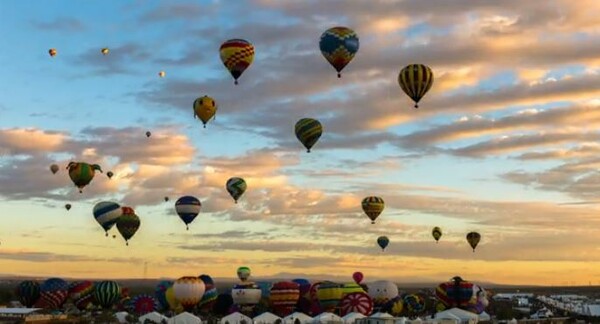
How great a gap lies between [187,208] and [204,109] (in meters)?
11.8

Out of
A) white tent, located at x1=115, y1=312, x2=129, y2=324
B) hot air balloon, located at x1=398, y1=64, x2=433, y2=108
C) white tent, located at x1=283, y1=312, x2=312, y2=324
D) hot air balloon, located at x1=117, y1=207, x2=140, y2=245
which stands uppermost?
hot air balloon, located at x1=398, y1=64, x2=433, y2=108

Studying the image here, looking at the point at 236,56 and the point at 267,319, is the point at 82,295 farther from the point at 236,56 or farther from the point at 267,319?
the point at 236,56

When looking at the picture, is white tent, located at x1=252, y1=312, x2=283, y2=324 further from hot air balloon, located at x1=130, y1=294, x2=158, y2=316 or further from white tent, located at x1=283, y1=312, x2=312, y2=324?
hot air balloon, located at x1=130, y1=294, x2=158, y2=316

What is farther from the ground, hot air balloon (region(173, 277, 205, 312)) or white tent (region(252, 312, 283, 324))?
hot air balloon (region(173, 277, 205, 312))

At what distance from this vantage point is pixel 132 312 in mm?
84188

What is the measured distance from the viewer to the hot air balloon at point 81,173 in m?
79.8

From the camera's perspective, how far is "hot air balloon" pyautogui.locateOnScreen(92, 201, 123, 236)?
82.0m

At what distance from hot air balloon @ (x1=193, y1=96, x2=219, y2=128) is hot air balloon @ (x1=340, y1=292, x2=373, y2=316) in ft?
71.9

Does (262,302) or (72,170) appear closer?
(72,170)

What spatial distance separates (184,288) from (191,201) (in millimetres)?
9525

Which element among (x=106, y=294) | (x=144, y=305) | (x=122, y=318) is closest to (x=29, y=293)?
(x=106, y=294)

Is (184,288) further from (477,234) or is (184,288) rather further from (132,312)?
(477,234)

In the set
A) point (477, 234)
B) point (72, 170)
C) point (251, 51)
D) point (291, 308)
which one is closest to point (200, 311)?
point (291, 308)

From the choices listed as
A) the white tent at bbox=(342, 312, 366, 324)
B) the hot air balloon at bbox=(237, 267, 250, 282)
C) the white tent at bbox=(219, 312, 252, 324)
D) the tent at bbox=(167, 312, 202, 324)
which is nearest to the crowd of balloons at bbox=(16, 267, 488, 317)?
the white tent at bbox=(342, 312, 366, 324)
